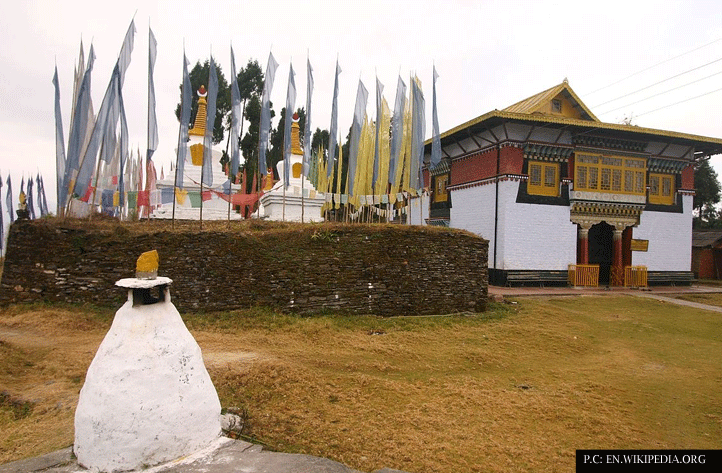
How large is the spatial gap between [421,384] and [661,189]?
2084 cm

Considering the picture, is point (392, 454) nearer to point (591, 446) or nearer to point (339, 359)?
point (591, 446)

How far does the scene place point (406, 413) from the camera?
571cm

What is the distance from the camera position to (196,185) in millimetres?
16766

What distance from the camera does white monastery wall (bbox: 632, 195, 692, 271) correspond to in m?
21.2

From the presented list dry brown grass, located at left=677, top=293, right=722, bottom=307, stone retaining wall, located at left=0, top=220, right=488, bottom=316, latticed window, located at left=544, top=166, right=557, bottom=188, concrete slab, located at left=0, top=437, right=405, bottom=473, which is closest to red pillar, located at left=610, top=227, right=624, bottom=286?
dry brown grass, located at left=677, top=293, right=722, bottom=307

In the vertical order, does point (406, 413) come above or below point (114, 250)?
below

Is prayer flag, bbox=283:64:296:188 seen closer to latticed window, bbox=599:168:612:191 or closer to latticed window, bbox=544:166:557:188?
latticed window, bbox=544:166:557:188

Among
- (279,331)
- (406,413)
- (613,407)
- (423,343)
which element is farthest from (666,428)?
(279,331)

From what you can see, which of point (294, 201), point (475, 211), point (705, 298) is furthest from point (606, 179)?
point (294, 201)

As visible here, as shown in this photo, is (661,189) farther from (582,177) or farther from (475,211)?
(475,211)

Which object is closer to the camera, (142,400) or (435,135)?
(142,400)

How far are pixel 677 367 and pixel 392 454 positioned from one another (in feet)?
24.2

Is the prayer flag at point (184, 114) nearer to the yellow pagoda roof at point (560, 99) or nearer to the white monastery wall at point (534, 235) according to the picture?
the white monastery wall at point (534, 235)

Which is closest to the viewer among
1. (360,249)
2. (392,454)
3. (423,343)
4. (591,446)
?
(392,454)
